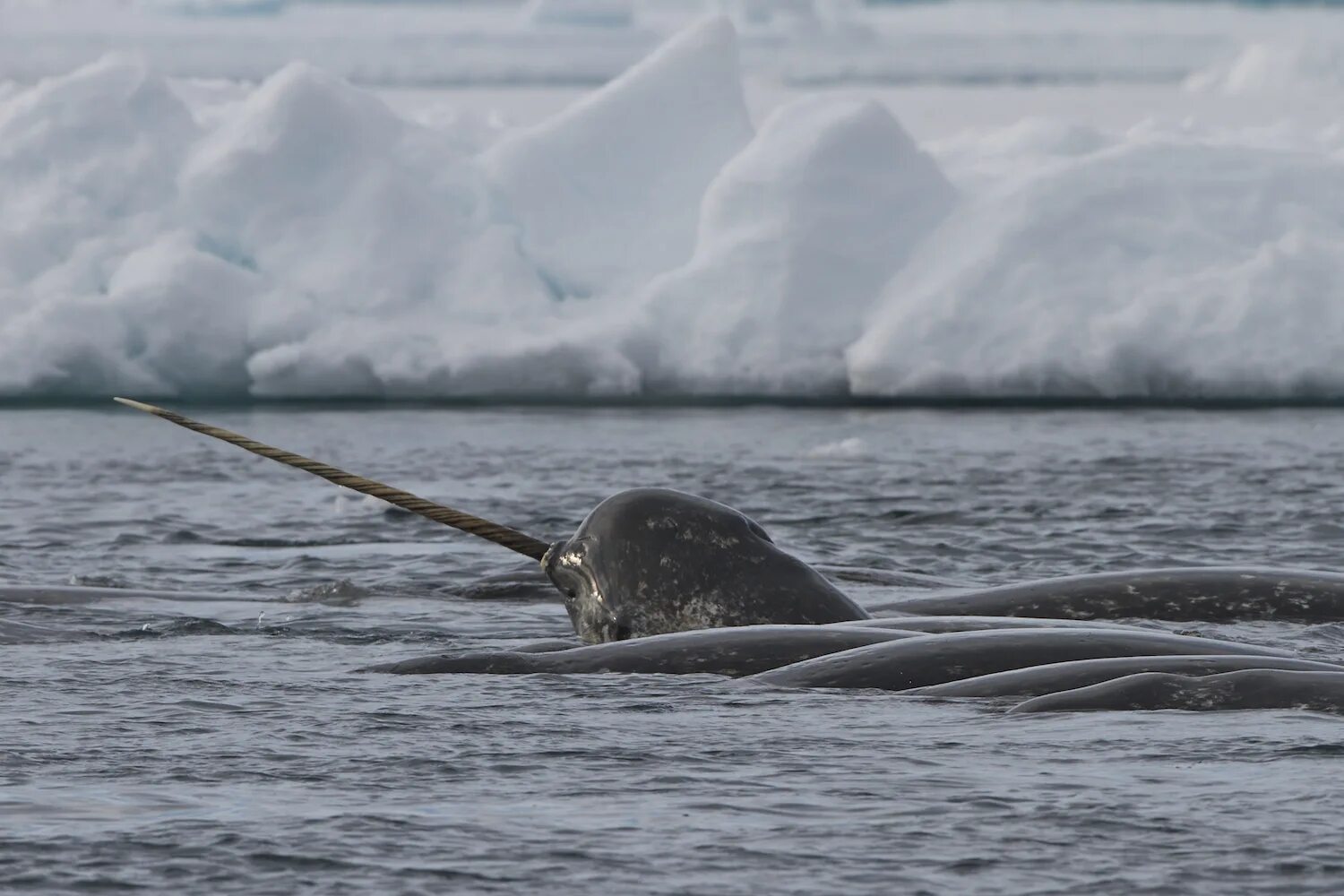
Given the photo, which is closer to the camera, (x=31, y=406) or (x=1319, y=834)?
(x=1319, y=834)

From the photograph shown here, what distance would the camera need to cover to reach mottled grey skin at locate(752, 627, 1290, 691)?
8.23 meters

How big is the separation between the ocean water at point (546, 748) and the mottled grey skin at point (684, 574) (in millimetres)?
684

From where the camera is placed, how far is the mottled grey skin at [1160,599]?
10719 mm

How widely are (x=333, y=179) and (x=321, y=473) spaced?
16.0 m

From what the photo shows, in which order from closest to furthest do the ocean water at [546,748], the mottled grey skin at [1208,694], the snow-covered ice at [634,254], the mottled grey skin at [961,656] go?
1. the ocean water at [546,748]
2. the mottled grey skin at [1208,694]
3. the mottled grey skin at [961,656]
4. the snow-covered ice at [634,254]

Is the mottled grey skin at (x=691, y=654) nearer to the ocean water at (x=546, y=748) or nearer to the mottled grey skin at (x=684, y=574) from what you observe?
the ocean water at (x=546, y=748)

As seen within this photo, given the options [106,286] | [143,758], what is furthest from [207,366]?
[143,758]

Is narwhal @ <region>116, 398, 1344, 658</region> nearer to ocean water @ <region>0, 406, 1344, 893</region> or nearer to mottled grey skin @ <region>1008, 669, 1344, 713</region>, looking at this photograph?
ocean water @ <region>0, 406, 1344, 893</region>

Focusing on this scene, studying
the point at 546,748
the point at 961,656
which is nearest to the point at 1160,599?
the point at 961,656

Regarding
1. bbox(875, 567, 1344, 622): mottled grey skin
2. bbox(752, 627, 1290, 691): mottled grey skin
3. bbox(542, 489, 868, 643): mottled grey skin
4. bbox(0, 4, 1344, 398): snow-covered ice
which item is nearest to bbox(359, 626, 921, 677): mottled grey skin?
bbox(752, 627, 1290, 691): mottled grey skin

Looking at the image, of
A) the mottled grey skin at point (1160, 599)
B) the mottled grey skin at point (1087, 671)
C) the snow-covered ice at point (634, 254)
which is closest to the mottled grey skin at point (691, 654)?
the mottled grey skin at point (1087, 671)

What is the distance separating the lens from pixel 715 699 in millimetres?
8008

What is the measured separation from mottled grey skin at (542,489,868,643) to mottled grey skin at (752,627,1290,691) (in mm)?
786

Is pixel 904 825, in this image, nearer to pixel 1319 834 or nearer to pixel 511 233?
pixel 1319 834
